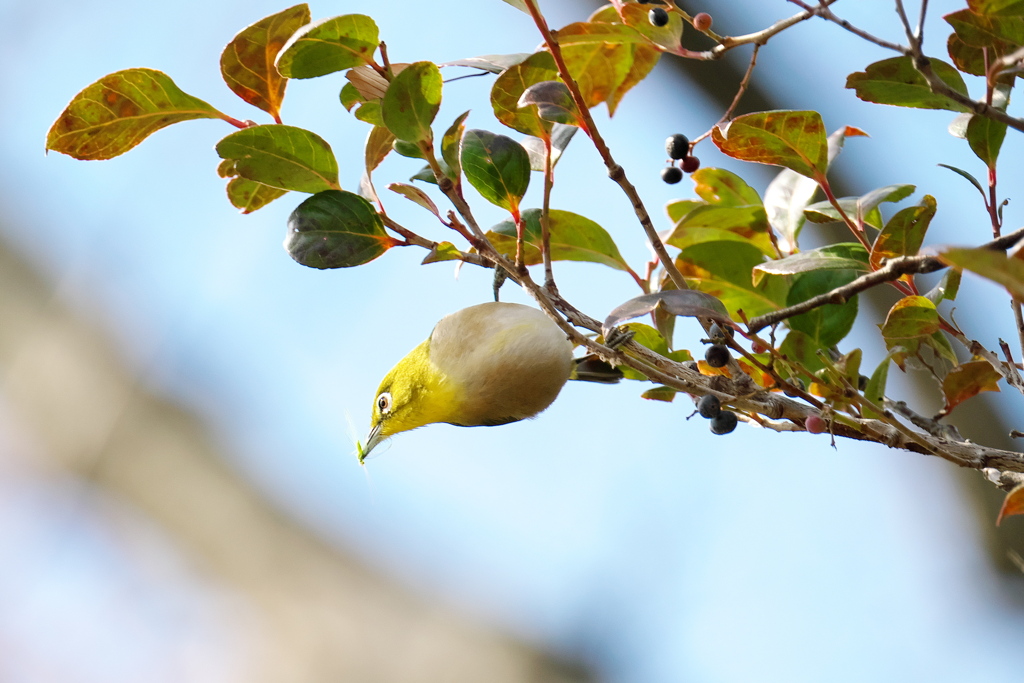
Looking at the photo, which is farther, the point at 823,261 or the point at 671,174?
the point at 671,174

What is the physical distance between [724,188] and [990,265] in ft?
2.02

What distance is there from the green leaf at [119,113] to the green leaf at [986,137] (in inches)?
27.9

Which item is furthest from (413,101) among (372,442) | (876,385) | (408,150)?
(372,442)

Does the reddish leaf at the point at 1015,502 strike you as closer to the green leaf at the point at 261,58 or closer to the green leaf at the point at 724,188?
the green leaf at the point at 724,188

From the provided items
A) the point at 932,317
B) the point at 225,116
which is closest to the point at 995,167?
the point at 932,317

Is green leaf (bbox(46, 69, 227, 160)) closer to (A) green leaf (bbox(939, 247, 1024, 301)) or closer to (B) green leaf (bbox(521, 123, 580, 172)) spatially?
(B) green leaf (bbox(521, 123, 580, 172))

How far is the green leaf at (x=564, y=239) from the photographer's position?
0.79 metres

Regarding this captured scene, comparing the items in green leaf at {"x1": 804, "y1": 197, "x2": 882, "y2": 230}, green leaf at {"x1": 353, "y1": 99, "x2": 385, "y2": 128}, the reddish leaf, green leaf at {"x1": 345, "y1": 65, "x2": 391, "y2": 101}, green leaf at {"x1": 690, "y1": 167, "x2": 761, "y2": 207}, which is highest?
green leaf at {"x1": 690, "y1": 167, "x2": 761, "y2": 207}

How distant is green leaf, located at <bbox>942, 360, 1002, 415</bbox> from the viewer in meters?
0.74

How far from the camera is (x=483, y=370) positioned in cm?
102

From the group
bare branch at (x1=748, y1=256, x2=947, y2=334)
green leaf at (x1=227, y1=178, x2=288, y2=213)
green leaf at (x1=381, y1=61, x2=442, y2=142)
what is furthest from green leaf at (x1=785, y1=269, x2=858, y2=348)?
green leaf at (x1=227, y1=178, x2=288, y2=213)

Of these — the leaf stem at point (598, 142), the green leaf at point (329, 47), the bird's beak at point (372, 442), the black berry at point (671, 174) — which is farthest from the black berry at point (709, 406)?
the bird's beak at point (372, 442)

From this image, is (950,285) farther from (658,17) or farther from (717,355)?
(658,17)

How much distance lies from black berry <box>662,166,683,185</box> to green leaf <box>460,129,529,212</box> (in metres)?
0.29
